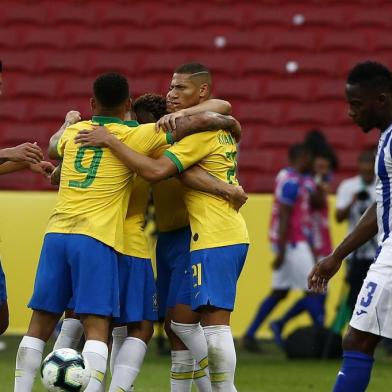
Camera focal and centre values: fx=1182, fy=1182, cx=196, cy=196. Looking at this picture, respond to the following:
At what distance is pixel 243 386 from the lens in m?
9.05

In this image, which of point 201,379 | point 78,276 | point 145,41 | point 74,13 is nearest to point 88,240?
point 78,276

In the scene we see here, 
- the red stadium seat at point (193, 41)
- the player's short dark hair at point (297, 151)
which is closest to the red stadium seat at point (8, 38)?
the red stadium seat at point (193, 41)

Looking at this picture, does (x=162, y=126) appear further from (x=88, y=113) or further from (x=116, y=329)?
(x=88, y=113)

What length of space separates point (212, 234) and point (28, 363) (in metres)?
1.24

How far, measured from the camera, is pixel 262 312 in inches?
456

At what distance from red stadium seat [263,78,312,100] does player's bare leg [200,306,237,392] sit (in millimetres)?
8032

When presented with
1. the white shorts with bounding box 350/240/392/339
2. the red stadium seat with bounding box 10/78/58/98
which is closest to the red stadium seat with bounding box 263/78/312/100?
the red stadium seat with bounding box 10/78/58/98

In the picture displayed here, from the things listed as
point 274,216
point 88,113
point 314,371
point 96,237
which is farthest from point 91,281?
point 88,113

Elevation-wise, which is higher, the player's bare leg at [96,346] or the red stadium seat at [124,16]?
the red stadium seat at [124,16]

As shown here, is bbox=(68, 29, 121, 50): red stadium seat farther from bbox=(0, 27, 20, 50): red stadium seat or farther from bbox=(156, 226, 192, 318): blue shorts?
bbox=(156, 226, 192, 318): blue shorts

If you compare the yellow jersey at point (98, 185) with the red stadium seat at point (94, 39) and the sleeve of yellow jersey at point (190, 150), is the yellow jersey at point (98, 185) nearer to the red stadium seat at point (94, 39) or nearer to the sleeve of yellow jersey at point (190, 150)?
the sleeve of yellow jersey at point (190, 150)

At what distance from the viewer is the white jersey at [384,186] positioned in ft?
19.7

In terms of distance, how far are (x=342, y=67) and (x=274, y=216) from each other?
3487 millimetres

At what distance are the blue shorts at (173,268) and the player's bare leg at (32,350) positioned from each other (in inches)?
30.4
